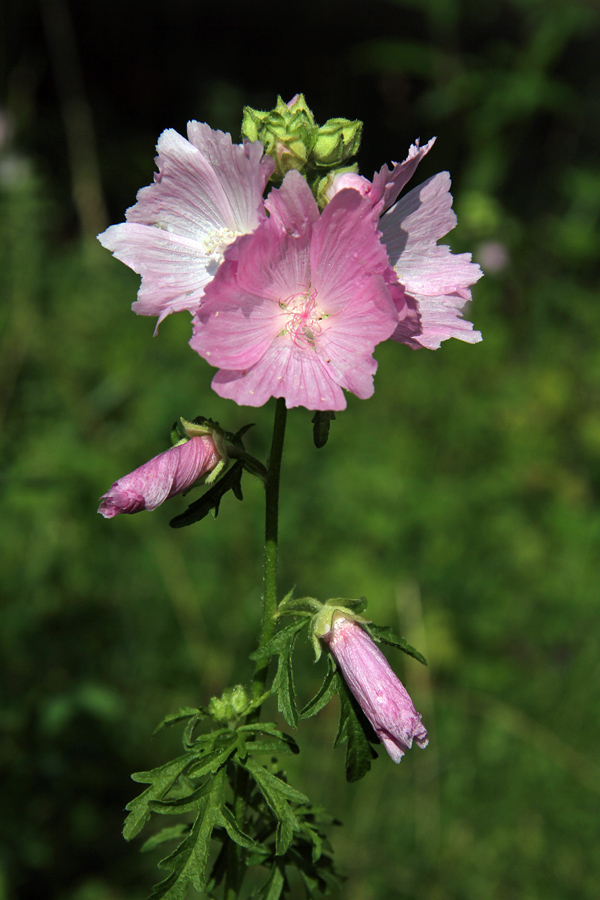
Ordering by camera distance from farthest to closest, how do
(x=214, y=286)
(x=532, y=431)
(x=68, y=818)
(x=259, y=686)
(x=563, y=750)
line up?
(x=532, y=431)
(x=563, y=750)
(x=68, y=818)
(x=259, y=686)
(x=214, y=286)

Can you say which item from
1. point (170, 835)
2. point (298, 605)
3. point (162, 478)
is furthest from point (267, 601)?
point (170, 835)

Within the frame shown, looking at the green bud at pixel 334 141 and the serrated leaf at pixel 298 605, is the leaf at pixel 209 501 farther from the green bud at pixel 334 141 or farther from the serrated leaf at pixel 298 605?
the green bud at pixel 334 141

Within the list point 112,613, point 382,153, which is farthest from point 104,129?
point 112,613

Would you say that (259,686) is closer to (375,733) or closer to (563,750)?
(375,733)

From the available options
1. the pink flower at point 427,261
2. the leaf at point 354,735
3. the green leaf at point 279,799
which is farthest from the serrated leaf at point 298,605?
the pink flower at point 427,261

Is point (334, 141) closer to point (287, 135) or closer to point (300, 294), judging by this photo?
point (287, 135)
